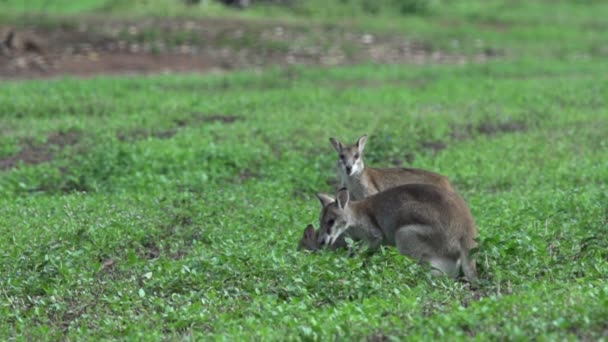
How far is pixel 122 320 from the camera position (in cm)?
766

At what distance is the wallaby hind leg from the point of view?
850 cm

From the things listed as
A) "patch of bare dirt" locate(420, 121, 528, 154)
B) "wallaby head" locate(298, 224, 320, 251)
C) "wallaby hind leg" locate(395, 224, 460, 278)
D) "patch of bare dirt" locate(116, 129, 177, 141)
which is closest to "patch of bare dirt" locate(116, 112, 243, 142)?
"patch of bare dirt" locate(116, 129, 177, 141)

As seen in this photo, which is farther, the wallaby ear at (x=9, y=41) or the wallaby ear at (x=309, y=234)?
the wallaby ear at (x=9, y=41)

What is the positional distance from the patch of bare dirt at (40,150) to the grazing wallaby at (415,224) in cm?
555

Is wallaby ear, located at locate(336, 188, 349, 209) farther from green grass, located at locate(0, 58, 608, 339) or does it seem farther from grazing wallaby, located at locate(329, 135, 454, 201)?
grazing wallaby, located at locate(329, 135, 454, 201)

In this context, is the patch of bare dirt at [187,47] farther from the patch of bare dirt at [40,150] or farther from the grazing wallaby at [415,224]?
the grazing wallaby at [415,224]

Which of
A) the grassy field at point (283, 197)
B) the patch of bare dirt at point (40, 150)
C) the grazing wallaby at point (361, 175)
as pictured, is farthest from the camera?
the patch of bare dirt at point (40, 150)

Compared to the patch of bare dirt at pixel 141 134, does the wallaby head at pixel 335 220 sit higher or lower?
higher

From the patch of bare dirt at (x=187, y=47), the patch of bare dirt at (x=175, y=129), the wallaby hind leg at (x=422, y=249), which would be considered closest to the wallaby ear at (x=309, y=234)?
the wallaby hind leg at (x=422, y=249)

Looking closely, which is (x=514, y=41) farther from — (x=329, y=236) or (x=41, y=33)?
(x=329, y=236)

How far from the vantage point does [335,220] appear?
9500 millimetres

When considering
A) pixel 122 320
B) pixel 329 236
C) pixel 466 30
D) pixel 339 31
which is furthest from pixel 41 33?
pixel 122 320

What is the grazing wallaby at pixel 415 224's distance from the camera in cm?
851

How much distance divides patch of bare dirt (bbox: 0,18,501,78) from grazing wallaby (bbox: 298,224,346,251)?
11714 millimetres
